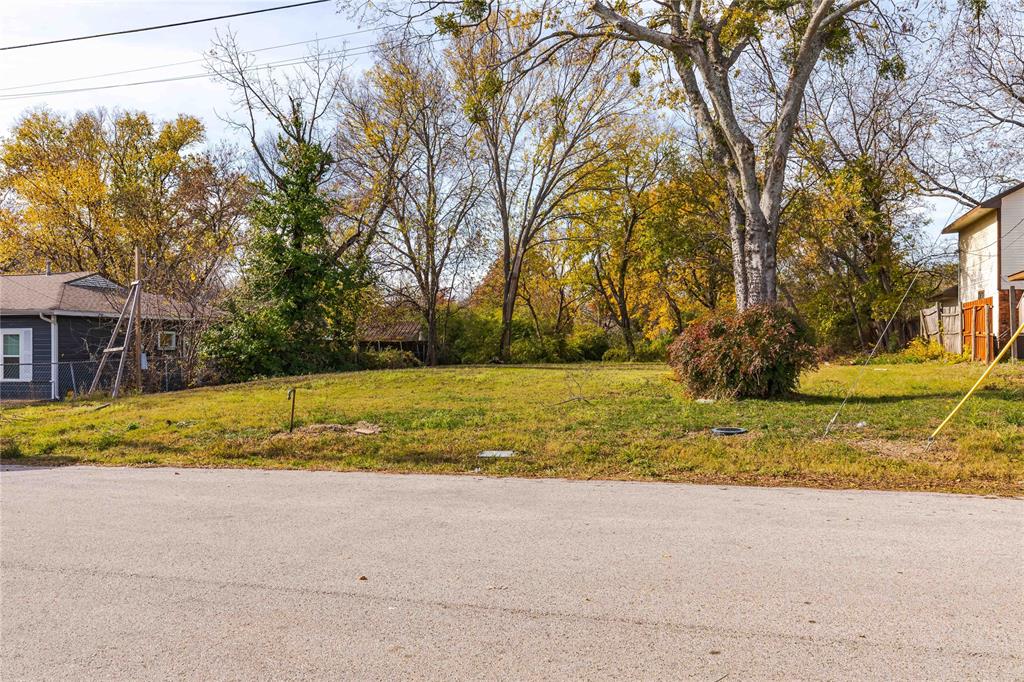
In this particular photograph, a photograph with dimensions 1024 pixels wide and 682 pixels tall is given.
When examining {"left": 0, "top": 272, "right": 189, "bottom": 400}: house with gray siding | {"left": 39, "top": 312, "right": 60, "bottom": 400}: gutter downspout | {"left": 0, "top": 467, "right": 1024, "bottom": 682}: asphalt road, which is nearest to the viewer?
{"left": 0, "top": 467, "right": 1024, "bottom": 682}: asphalt road

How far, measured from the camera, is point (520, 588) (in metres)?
4.82

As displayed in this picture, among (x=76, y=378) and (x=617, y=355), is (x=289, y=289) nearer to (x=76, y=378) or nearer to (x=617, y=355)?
(x=76, y=378)

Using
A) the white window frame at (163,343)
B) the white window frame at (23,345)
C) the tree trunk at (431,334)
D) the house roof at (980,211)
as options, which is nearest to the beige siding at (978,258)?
the house roof at (980,211)

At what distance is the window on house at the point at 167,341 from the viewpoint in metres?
26.1

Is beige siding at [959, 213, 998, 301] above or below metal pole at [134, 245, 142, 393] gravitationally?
above

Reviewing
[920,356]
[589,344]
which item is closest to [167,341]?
[589,344]

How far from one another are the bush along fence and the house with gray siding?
3 centimetres

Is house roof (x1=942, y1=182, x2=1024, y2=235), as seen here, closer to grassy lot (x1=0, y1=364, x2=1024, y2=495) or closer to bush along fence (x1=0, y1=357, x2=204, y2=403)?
grassy lot (x1=0, y1=364, x2=1024, y2=495)

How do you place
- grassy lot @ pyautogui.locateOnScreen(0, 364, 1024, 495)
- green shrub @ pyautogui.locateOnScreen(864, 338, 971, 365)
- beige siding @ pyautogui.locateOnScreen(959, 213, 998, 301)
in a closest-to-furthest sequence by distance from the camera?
grassy lot @ pyautogui.locateOnScreen(0, 364, 1024, 495) → green shrub @ pyautogui.locateOnScreen(864, 338, 971, 365) → beige siding @ pyautogui.locateOnScreen(959, 213, 998, 301)

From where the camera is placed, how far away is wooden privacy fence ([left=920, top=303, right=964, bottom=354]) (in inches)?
1008

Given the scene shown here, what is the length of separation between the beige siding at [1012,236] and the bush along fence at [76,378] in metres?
27.2

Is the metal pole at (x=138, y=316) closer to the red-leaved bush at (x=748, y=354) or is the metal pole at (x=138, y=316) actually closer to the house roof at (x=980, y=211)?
the red-leaved bush at (x=748, y=354)

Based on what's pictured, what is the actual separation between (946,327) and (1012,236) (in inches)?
146

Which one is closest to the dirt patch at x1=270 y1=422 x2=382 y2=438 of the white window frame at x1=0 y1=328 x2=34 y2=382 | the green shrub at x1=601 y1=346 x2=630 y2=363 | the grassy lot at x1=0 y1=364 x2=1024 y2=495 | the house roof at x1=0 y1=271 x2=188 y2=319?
the grassy lot at x1=0 y1=364 x2=1024 y2=495
